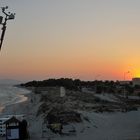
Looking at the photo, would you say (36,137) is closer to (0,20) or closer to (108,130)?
(108,130)

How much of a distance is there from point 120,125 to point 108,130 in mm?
3980

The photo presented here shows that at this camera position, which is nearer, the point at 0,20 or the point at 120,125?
the point at 0,20

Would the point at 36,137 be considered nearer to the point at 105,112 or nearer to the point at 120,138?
the point at 120,138

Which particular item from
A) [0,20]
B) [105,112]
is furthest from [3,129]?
[105,112]

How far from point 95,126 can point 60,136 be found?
677 cm

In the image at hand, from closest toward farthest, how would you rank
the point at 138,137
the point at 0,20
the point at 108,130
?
the point at 0,20, the point at 138,137, the point at 108,130

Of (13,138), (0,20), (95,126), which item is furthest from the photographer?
(95,126)

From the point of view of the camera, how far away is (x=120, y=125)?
113 feet

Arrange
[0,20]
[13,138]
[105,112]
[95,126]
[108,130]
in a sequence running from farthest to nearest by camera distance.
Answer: [105,112] < [95,126] < [108,130] < [13,138] < [0,20]

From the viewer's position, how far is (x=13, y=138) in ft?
75.1

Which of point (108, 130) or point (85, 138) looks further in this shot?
point (108, 130)

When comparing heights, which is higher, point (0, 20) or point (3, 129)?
point (0, 20)

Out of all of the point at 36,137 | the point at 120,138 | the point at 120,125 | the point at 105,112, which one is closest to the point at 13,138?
the point at 36,137

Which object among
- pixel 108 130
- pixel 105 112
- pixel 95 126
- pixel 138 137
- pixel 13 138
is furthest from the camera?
pixel 105 112
